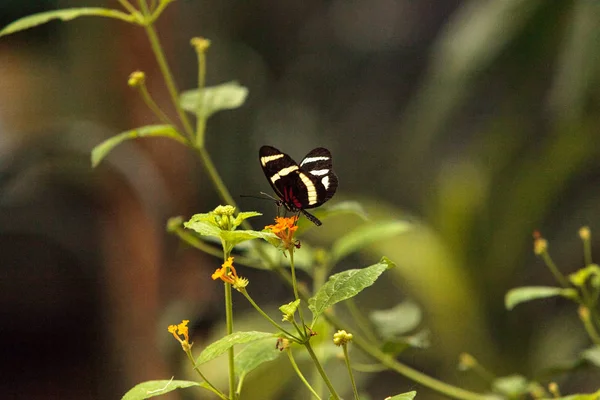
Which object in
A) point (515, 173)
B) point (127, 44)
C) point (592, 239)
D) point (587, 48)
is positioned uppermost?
point (127, 44)

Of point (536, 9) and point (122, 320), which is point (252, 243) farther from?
point (122, 320)

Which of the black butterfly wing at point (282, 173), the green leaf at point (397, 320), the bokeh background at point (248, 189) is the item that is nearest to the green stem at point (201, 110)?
the black butterfly wing at point (282, 173)

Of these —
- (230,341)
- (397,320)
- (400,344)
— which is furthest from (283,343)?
(397,320)

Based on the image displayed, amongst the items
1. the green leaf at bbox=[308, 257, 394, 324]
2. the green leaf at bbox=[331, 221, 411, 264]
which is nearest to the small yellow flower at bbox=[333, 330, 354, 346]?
the green leaf at bbox=[308, 257, 394, 324]

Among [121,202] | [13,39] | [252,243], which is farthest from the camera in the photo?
[13,39]

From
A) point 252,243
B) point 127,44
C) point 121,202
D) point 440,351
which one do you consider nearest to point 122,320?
point 121,202

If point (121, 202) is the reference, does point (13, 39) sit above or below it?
above

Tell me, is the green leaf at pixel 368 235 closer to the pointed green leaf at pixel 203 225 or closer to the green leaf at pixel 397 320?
the green leaf at pixel 397 320
